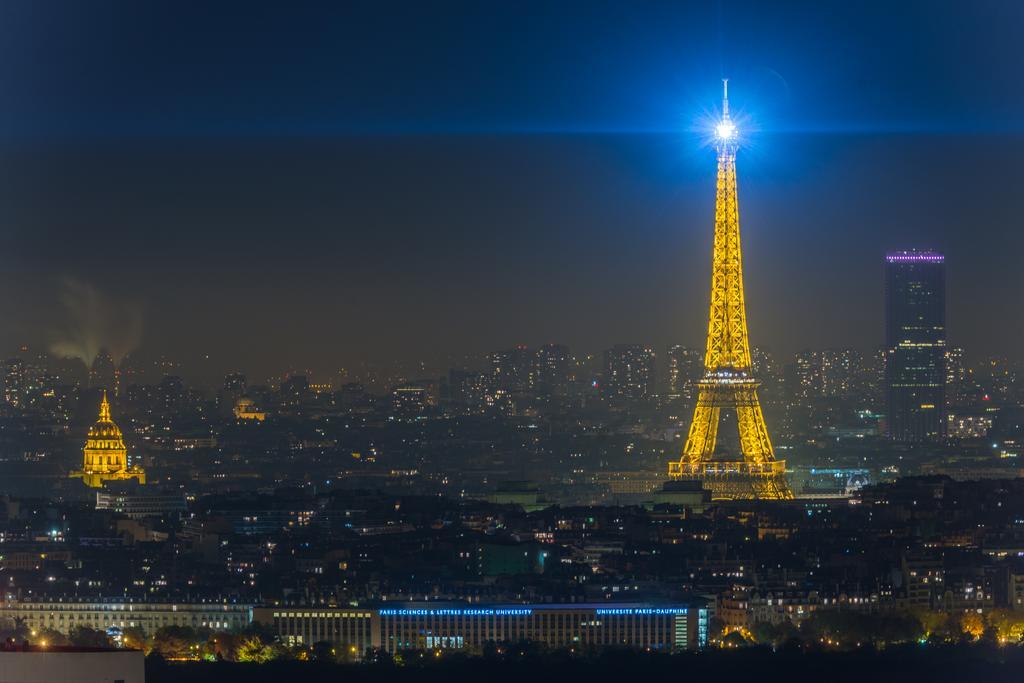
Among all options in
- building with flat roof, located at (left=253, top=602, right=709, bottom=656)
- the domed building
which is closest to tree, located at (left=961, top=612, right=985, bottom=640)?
building with flat roof, located at (left=253, top=602, right=709, bottom=656)

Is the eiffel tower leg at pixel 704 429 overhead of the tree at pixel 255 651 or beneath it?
overhead

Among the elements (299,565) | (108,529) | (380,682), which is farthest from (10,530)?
(380,682)

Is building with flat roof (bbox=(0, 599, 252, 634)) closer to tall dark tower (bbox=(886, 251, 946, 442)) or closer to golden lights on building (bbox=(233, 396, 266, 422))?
tall dark tower (bbox=(886, 251, 946, 442))

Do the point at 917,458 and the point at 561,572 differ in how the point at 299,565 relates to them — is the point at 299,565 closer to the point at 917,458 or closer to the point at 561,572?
the point at 561,572

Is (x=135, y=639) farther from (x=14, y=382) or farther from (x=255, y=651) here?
(x=14, y=382)

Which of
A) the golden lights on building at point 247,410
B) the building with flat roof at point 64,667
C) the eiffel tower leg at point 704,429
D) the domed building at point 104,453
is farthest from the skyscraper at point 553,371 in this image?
the building with flat roof at point 64,667

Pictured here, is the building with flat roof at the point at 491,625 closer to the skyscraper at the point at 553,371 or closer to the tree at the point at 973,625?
the tree at the point at 973,625
